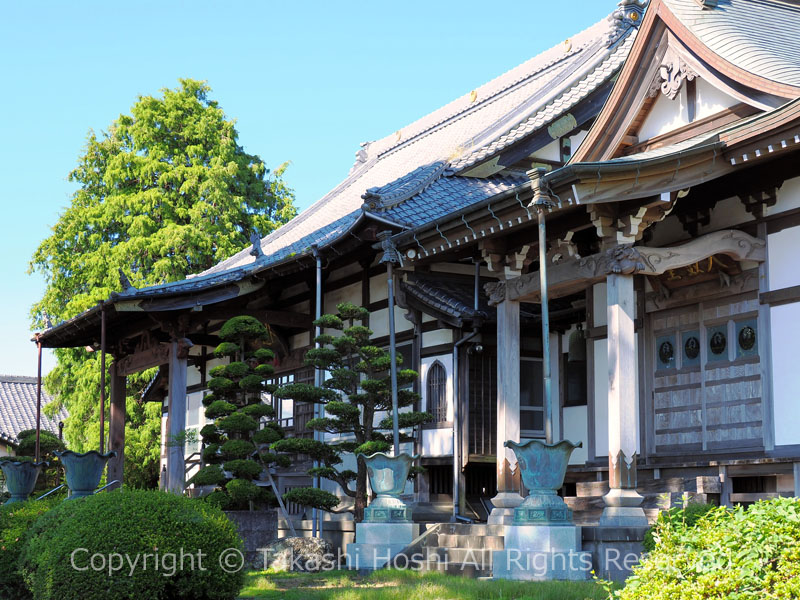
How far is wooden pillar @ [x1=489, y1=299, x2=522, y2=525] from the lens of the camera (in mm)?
13484

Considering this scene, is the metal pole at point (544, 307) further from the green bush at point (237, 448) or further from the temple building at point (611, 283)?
the green bush at point (237, 448)

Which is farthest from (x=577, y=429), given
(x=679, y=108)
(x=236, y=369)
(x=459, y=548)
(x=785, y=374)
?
(x=236, y=369)

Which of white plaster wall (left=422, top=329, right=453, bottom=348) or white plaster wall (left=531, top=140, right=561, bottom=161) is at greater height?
white plaster wall (left=531, top=140, right=561, bottom=161)

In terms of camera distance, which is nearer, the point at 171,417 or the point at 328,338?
the point at 328,338

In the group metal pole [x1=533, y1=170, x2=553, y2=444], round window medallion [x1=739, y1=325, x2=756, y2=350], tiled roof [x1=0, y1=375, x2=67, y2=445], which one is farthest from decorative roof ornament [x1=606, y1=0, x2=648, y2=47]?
Answer: tiled roof [x1=0, y1=375, x2=67, y2=445]

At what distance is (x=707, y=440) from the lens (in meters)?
12.8

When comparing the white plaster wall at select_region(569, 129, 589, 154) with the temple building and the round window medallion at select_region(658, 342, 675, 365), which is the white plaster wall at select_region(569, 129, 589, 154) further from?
the round window medallion at select_region(658, 342, 675, 365)

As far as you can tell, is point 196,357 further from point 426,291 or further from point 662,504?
point 662,504

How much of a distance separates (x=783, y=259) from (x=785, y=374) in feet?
4.32

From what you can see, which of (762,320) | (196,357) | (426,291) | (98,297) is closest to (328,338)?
(426,291)

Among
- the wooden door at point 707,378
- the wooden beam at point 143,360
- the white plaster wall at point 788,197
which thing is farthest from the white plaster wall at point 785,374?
the wooden beam at point 143,360

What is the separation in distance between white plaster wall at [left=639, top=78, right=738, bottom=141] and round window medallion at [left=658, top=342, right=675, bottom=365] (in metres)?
2.78

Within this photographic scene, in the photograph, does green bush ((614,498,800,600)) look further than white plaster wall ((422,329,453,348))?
No

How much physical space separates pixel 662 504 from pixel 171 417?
33.9 feet
